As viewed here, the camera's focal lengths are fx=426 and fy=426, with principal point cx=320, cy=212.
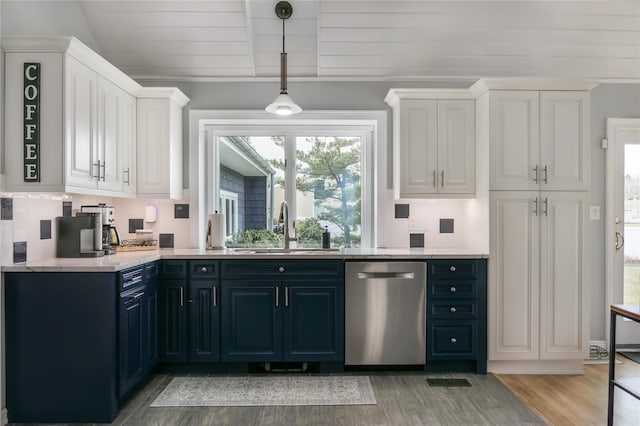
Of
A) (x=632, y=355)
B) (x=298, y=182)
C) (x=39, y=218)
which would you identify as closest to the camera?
(x=39, y=218)

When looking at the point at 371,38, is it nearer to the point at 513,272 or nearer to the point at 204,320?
the point at 513,272

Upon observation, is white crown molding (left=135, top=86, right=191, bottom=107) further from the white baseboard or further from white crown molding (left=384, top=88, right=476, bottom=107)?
the white baseboard

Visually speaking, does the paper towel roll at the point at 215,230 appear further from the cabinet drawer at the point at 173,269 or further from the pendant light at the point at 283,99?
the pendant light at the point at 283,99

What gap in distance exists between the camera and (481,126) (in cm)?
336

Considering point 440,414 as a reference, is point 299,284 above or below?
above

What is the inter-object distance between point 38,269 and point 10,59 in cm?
123

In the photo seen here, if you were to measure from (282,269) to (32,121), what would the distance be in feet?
5.97

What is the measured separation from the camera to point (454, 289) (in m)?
3.21

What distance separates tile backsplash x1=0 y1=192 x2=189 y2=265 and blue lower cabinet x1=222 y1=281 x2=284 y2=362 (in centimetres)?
112

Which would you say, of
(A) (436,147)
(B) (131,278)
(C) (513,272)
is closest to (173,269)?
(B) (131,278)

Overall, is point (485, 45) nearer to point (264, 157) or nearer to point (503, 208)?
point (503, 208)

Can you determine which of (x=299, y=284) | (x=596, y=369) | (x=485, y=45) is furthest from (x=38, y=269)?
(x=596, y=369)

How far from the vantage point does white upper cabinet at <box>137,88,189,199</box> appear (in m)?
3.43

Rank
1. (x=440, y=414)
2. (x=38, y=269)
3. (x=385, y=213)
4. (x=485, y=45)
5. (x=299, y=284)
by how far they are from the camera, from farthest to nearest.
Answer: (x=385, y=213) < (x=485, y=45) < (x=299, y=284) < (x=440, y=414) < (x=38, y=269)
